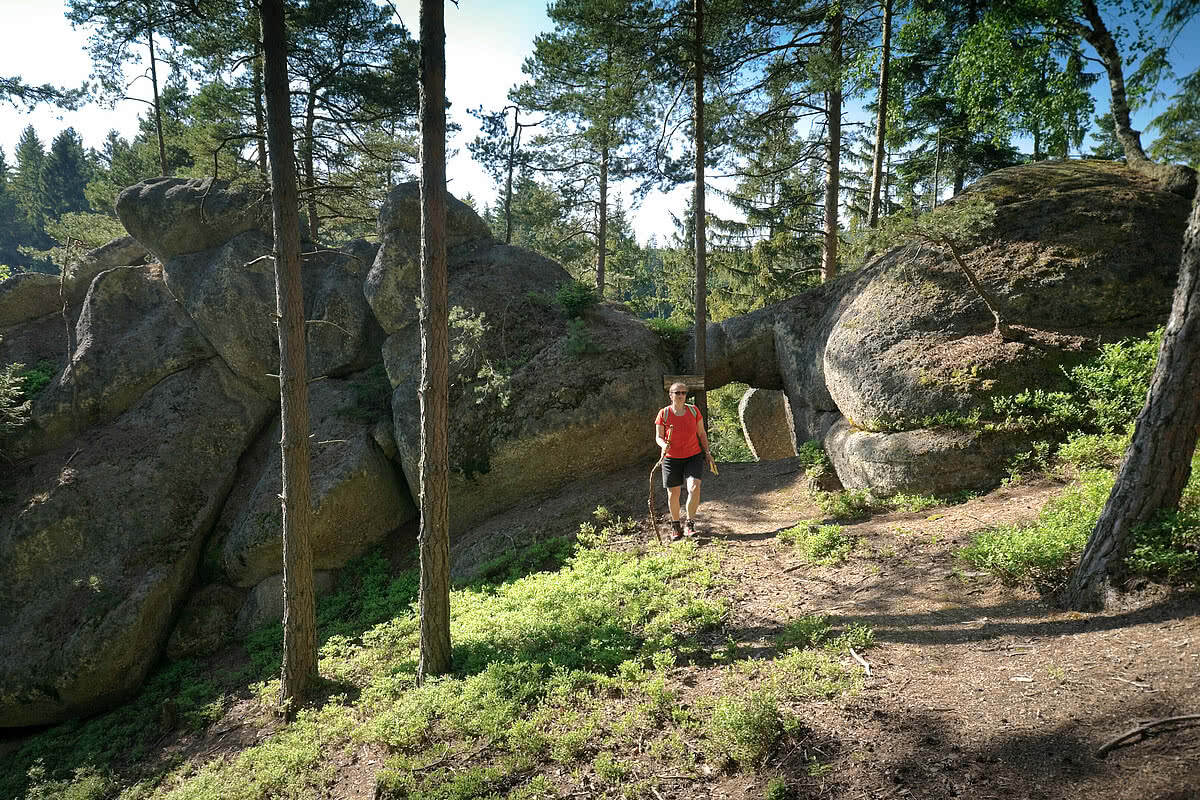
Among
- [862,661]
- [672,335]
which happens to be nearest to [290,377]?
[862,661]

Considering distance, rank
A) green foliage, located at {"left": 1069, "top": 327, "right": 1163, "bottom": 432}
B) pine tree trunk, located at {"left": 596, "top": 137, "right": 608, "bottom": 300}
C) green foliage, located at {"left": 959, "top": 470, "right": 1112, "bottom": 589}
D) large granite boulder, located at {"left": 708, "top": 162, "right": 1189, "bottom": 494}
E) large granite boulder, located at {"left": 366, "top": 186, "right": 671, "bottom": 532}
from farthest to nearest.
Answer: pine tree trunk, located at {"left": 596, "top": 137, "right": 608, "bottom": 300}
large granite boulder, located at {"left": 366, "top": 186, "right": 671, "bottom": 532}
large granite boulder, located at {"left": 708, "top": 162, "right": 1189, "bottom": 494}
green foliage, located at {"left": 1069, "top": 327, "right": 1163, "bottom": 432}
green foliage, located at {"left": 959, "top": 470, "right": 1112, "bottom": 589}

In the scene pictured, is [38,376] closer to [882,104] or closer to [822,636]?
[822,636]

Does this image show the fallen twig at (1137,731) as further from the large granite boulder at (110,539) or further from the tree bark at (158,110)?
the tree bark at (158,110)

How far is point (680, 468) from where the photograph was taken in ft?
29.3

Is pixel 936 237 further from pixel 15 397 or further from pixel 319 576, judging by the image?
pixel 15 397

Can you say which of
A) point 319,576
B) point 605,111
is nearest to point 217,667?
point 319,576

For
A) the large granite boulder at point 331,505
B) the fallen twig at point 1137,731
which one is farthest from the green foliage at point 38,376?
the fallen twig at point 1137,731

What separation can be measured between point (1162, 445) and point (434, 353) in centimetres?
684

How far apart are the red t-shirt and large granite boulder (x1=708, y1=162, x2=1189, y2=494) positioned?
2.82 meters

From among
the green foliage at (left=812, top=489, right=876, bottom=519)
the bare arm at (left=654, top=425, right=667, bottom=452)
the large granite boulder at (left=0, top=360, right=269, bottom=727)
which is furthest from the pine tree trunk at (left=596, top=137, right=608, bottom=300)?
the green foliage at (left=812, top=489, right=876, bottom=519)

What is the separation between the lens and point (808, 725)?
4.34m

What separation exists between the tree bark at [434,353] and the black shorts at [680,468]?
11.7 ft

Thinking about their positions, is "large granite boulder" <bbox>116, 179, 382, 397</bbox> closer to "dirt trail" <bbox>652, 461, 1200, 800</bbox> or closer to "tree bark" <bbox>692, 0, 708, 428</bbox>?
"tree bark" <bbox>692, 0, 708, 428</bbox>

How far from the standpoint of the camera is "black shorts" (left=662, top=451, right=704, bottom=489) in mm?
8859
